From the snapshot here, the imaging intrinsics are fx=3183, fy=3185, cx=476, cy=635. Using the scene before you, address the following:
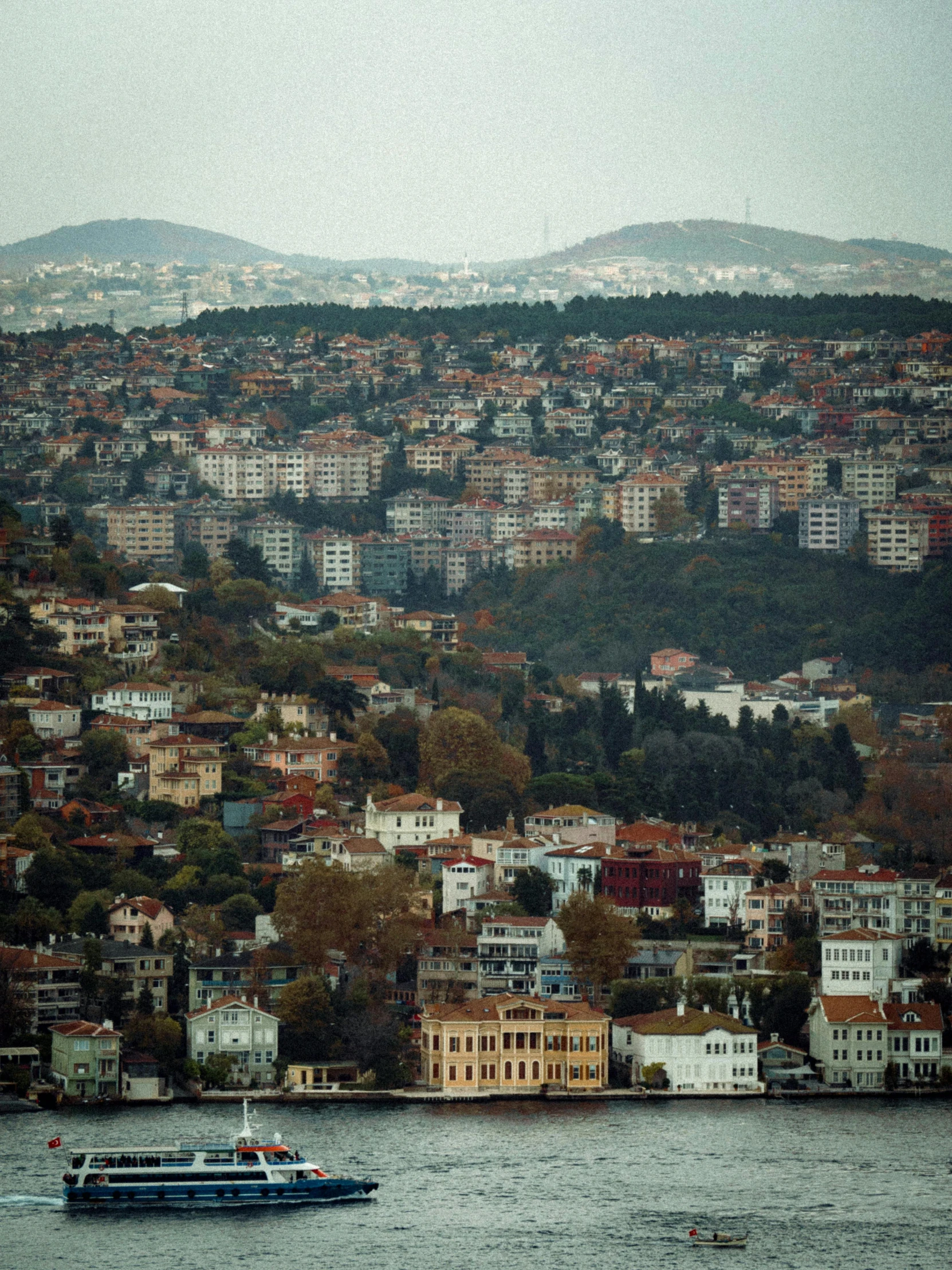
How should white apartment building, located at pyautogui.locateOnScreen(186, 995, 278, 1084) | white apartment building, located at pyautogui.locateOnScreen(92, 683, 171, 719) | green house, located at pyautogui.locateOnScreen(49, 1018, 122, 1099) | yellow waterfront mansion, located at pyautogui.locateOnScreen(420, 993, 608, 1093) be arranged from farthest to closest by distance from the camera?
white apartment building, located at pyautogui.locateOnScreen(92, 683, 171, 719) → white apartment building, located at pyautogui.locateOnScreen(186, 995, 278, 1084) → yellow waterfront mansion, located at pyautogui.locateOnScreen(420, 993, 608, 1093) → green house, located at pyautogui.locateOnScreen(49, 1018, 122, 1099)

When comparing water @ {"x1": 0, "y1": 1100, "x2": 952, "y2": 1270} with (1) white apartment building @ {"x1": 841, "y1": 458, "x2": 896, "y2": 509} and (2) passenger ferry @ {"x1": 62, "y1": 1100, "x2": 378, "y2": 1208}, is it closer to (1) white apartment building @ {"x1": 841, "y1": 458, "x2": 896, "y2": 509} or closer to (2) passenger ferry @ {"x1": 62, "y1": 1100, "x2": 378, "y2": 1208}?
(2) passenger ferry @ {"x1": 62, "y1": 1100, "x2": 378, "y2": 1208}

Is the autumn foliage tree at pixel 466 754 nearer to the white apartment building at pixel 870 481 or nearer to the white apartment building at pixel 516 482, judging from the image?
the white apartment building at pixel 870 481

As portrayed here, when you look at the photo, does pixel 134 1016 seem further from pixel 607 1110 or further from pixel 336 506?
pixel 336 506

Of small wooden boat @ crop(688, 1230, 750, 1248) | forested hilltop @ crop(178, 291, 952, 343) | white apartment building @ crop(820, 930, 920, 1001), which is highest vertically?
forested hilltop @ crop(178, 291, 952, 343)

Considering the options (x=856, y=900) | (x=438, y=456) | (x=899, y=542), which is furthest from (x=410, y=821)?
(x=438, y=456)

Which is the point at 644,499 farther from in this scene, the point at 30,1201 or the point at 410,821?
the point at 30,1201

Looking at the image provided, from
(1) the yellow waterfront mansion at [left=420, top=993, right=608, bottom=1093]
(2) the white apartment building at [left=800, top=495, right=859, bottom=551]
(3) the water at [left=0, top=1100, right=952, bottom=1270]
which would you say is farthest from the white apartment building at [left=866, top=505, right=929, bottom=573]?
(3) the water at [left=0, top=1100, right=952, bottom=1270]

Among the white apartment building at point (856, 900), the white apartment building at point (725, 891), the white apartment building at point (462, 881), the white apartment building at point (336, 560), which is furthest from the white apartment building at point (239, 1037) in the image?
the white apartment building at point (336, 560)
